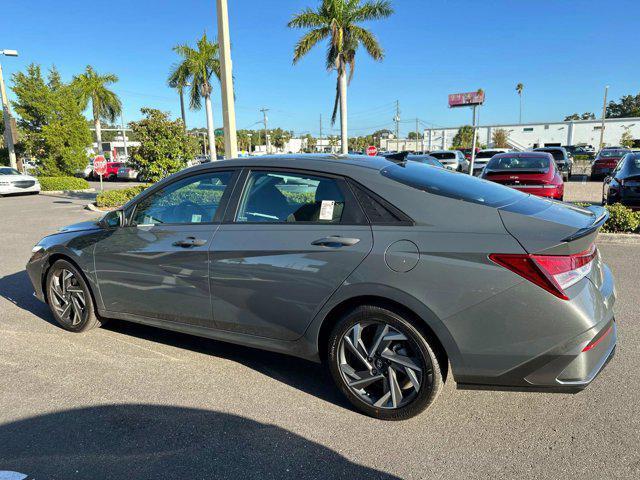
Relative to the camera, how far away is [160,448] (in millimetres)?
2627

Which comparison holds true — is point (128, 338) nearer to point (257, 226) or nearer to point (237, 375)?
point (237, 375)

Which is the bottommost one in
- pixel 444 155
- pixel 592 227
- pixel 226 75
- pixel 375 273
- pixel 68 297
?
pixel 68 297

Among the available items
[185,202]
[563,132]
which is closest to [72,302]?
[185,202]

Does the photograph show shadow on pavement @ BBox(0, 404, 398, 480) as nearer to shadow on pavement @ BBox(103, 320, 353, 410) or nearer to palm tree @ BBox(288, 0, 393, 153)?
shadow on pavement @ BBox(103, 320, 353, 410)

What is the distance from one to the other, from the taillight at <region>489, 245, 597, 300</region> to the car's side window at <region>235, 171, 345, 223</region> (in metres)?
1.06

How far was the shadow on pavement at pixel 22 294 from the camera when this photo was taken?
4957 millimetres

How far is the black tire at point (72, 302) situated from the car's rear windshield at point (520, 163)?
880 cm

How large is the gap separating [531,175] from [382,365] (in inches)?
317

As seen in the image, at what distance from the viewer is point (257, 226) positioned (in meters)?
3.16

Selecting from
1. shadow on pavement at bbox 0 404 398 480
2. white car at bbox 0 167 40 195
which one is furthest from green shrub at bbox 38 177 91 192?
shadow on pavement at bbox 0 404 398 480

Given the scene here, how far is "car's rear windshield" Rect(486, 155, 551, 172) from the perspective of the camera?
9781mm

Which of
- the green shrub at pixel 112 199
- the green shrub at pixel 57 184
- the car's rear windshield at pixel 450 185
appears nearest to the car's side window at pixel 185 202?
the car's rear windshield at pixel 450 185

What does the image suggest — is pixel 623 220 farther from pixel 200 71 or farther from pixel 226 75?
pixel 200 71

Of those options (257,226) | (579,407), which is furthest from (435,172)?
(579,407)
